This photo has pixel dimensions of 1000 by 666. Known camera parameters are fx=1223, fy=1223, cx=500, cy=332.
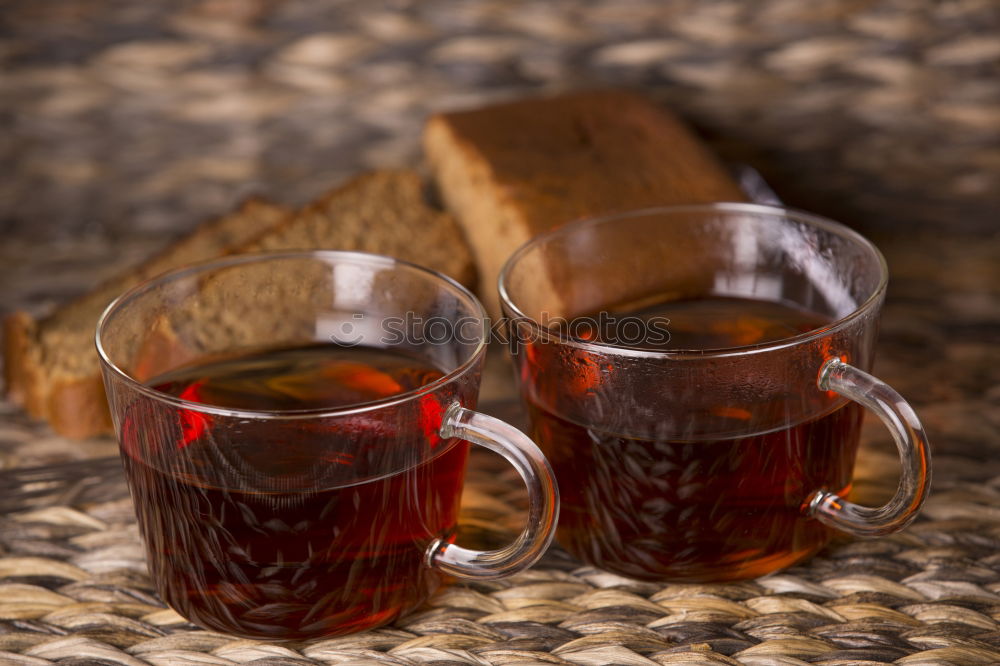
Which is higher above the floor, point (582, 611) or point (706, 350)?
point (706, 350)

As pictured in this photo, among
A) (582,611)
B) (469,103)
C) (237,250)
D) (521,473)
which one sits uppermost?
(469,103)

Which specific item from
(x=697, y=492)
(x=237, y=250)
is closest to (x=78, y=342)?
(x=237, y=250)

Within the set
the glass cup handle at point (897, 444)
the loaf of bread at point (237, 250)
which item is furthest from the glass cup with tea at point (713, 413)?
the loaf of bread at point (237, 250)

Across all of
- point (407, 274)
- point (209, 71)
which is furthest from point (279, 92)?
point (407, 274)

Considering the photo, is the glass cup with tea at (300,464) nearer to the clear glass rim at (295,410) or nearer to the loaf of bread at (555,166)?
the clear glass rim at (295,410)

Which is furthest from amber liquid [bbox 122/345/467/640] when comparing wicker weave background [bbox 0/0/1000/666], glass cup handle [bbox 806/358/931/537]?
wicker weave background [bbox 0/0/1000/666]

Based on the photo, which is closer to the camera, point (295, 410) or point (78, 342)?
point (295, 410)

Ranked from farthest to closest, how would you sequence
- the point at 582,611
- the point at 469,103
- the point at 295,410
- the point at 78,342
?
the point at 469,103, the point at 78,342, the point at 582,611, the point at 295,410

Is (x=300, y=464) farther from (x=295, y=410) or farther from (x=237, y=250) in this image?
(x=237, y=250)
